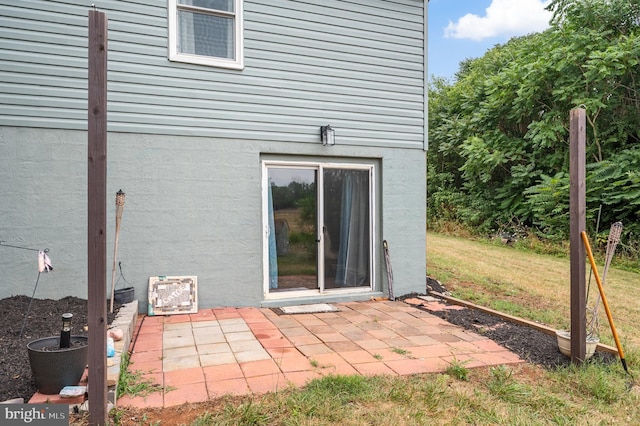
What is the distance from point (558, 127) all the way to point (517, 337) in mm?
8487

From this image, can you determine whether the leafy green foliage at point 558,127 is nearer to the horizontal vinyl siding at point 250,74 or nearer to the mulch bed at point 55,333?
the horizontal vinyl siding at point 250,74

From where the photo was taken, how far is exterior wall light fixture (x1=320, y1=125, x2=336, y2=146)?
5508 millimetres

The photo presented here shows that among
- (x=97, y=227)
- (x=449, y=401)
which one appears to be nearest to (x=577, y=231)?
(x=449, y=401)

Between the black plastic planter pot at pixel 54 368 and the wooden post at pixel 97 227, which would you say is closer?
the wooden post at pixel 97 227

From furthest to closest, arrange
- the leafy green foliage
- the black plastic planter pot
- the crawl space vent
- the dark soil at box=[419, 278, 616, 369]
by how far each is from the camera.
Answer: the leafy green foliage
the crawl space vent
the dark soil at box=[419, 278, 616, 369]
the black plastic planter pot

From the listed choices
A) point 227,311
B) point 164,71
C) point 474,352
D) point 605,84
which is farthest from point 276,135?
point 605,84

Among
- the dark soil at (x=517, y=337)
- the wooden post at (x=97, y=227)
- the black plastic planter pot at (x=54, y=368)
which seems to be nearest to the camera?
the wooden post at (x=97, y=227)

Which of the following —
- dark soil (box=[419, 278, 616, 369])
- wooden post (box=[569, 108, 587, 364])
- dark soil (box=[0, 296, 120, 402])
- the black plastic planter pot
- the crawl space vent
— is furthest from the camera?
the crawl space vent

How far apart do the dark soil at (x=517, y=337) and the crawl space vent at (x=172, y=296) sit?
9.51 ft

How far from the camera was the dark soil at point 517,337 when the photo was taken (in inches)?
144

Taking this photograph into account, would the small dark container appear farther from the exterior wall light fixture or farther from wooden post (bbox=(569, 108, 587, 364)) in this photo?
wooden post (bbox=(569, 108, 587, 364))

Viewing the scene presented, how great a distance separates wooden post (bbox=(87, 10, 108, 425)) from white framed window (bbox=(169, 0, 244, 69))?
2834mm

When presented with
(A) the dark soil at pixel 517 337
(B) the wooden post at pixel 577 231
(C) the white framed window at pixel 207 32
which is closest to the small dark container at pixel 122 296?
(C) the white framed window at pixel 207 32

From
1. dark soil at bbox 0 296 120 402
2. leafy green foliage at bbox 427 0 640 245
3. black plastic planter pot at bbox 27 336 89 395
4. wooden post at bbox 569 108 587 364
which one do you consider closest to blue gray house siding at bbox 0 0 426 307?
dark soil at bbox 0 296 120 402
